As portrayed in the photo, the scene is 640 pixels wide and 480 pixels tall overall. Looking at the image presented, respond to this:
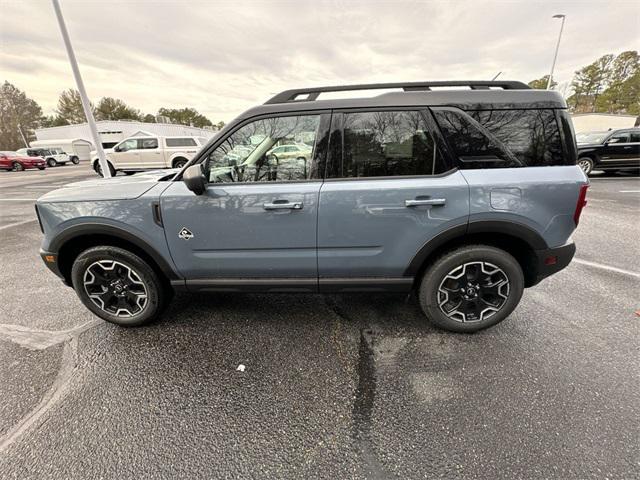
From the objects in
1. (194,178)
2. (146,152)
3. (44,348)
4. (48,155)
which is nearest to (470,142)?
(194,178)

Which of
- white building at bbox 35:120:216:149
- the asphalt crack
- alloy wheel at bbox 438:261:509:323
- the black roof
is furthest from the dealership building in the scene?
alloy wheel at bbox 438:261:509:323

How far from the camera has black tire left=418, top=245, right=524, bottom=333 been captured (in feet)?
7.67

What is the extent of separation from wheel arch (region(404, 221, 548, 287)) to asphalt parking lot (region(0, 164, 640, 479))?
59 centimetres

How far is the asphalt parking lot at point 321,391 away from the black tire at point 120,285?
16cm

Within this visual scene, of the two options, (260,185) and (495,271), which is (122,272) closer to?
(260,185)

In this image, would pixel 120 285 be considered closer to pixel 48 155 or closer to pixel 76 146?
pixel 48 155

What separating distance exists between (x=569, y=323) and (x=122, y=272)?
400 cm

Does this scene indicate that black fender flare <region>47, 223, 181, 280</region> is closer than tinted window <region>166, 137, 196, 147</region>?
Yes

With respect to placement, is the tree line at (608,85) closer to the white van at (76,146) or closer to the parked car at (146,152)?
the parked car at (146,152)

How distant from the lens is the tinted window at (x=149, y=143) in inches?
574

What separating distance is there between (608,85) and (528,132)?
195 feet

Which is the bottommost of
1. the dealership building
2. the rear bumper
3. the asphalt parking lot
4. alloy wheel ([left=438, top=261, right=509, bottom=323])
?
the asphalt parking lot

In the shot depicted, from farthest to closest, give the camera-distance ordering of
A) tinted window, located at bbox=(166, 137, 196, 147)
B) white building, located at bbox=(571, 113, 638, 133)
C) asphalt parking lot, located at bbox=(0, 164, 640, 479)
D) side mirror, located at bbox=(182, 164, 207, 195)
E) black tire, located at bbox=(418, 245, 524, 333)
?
white building, located at bbox=(571, 113, 638, 133) → tinted window, located at bbox=(166, 137, 196, 147) → black tire, located at bbox=(418, 245, 524, 333) → side mirror, located at bbox=(182, 164, 207, 195) → asphalt parking lot, located at bbox=(0, 164, 640, 479)

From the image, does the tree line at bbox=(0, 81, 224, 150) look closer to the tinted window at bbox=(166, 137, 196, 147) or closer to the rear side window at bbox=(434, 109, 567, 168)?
the tinted window at bbox=(166, 137, 196, 147)
